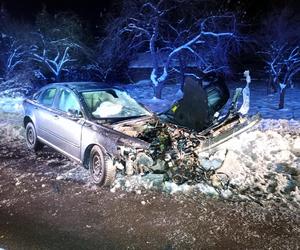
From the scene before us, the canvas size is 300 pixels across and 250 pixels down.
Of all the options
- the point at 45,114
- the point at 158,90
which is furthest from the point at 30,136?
the point at 158,90

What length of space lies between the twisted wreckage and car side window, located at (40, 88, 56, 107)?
1988 mm

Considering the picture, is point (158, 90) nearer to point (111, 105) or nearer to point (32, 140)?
point (32, 140)

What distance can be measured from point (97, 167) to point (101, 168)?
18 cm

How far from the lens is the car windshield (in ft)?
21.5

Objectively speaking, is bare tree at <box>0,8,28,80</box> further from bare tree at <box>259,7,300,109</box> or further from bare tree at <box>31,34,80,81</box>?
bare tree at <box>259,7,300,109</box>

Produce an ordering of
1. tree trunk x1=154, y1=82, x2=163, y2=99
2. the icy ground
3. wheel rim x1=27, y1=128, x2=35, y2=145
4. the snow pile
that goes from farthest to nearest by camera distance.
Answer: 1. tree trunk x1=154, y1=82, x2=163, y2=99
2. wheel rim x1=27, y1=128, x2=35, y2=145
3. the snow pile
4. the icy ground

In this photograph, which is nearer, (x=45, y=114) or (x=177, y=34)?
(x=45, y=114)

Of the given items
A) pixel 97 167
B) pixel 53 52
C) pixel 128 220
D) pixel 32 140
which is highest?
pixel 53 52

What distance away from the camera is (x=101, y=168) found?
587cm

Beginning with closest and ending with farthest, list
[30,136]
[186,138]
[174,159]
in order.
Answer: [174,159] < [186,138] < [30,136]

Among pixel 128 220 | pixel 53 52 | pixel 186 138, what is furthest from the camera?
pixel 53 52

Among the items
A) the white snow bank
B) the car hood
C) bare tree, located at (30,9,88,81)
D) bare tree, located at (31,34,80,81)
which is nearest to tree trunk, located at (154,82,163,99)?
bare tree, located at (30,9,88,81)

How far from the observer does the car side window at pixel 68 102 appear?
6.57 meters

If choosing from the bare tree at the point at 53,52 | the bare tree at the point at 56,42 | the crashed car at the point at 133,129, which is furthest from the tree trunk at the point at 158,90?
the crashed car at the point at 133,129
